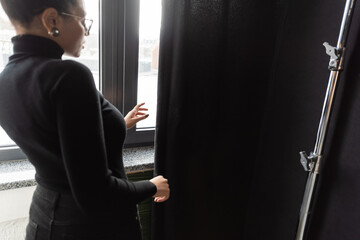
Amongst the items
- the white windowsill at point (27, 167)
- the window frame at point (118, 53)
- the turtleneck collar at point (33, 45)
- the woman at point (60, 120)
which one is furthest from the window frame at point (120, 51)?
the turtleneck collar at point (33, 45)

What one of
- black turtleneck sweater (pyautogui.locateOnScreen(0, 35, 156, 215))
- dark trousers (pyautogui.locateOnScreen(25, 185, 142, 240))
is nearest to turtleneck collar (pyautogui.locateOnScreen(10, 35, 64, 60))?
black turtleneck sweater (pyautogui.locateOnScreen(0, 35, 156, 215))

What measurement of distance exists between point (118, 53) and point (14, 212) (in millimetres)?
788

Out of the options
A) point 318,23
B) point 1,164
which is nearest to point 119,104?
point 1,164

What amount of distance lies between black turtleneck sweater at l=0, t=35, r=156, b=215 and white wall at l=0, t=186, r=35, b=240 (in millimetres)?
541

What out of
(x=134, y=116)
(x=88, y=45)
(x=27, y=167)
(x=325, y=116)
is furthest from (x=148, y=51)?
(x=325, y=116)

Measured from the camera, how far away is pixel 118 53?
1268 millimetres

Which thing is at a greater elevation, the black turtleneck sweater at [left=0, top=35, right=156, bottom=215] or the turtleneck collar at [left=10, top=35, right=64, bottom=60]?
the turtleneck collar at [left=10, top=35, right=64, bottom=60]

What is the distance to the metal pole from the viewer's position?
2.57 feet

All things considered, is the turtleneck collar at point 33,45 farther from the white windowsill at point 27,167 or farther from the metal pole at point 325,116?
the metal pole at point 325,116

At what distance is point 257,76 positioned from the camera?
126 centimetres

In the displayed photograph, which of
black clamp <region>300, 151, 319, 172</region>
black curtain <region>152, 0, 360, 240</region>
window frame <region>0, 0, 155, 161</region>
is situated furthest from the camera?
window frame <region>0, 0, 155, 161</region>

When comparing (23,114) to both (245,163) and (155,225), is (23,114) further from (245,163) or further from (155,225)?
(245,163)

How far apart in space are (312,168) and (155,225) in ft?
2.51

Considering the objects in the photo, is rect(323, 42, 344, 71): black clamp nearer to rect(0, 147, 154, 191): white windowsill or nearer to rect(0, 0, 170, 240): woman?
rect(0, 0, 170, 240): woman
